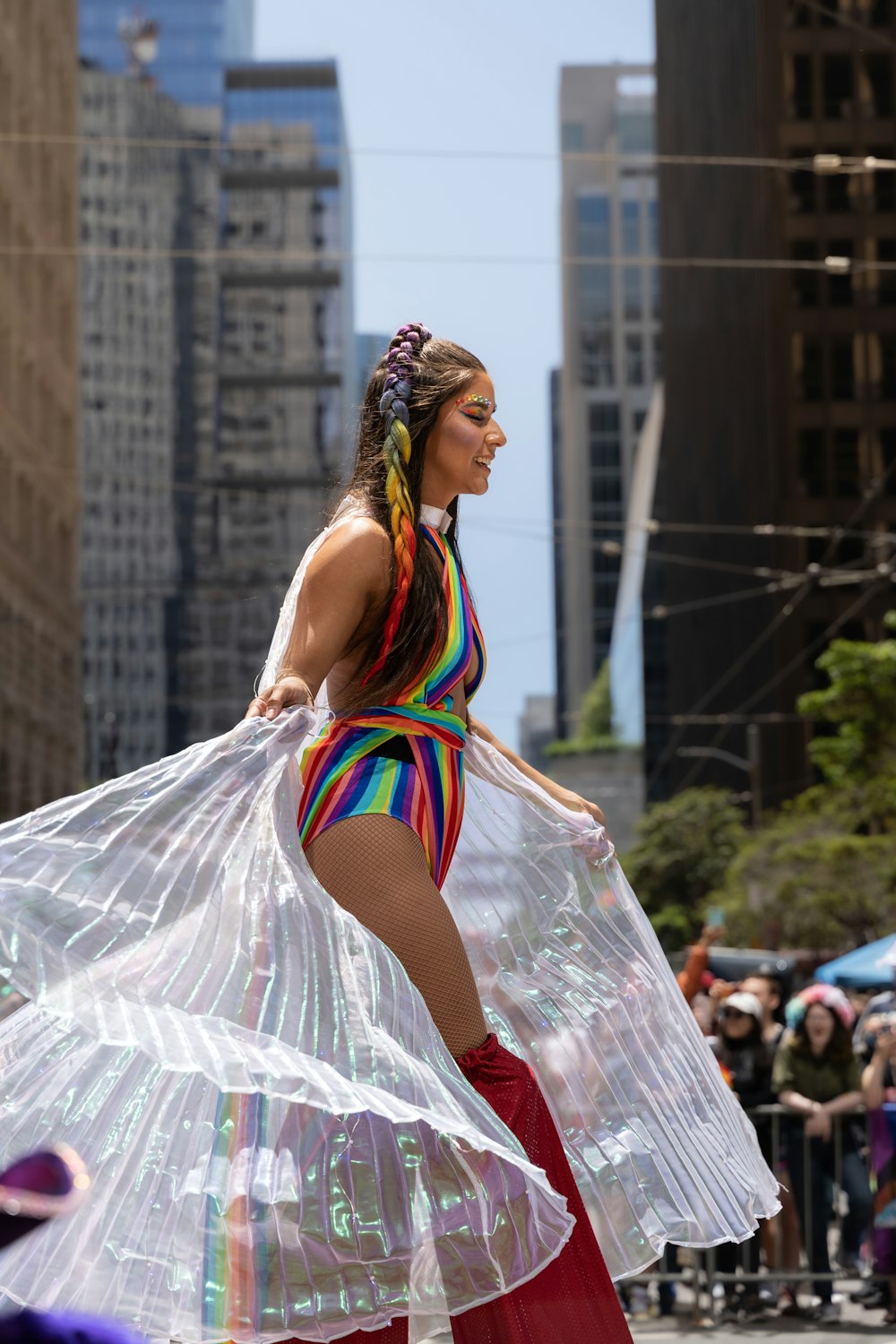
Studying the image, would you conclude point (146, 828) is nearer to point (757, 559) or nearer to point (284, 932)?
point (284, 932)

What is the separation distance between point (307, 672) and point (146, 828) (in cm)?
42

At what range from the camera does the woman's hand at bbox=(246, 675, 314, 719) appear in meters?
3.29

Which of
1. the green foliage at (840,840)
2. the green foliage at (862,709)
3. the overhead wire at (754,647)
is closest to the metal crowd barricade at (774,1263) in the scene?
the green foliage at (840,840)

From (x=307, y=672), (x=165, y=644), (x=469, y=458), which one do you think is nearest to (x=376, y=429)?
(x=469, y=458)

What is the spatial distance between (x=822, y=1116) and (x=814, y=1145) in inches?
12.0

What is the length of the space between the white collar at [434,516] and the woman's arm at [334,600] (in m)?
Result: 0.19

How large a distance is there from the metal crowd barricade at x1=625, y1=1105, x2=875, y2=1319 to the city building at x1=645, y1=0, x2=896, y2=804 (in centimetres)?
2720

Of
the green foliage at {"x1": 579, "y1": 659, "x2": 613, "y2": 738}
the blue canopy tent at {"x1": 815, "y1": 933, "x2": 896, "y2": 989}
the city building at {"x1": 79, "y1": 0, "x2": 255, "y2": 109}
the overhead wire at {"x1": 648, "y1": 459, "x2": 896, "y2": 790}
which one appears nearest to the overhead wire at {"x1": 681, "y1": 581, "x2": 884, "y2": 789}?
the overhead wire at {"x1": 648, "y1": 459, "x2": 896, "y2": 790}

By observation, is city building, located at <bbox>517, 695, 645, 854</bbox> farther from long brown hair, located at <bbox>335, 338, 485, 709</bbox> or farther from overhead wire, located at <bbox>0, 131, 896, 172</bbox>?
long brown hair, located at <bbox>335, 338, 485, 709</bbox>

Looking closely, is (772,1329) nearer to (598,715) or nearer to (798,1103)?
(798,1103)

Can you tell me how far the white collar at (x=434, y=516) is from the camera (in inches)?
146

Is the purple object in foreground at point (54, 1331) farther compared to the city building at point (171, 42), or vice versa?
the city building at point (171, 42)

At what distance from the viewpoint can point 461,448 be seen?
12.2 ft

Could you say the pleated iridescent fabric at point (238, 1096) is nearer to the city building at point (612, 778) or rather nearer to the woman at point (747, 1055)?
the woman at point (747, 1055)
